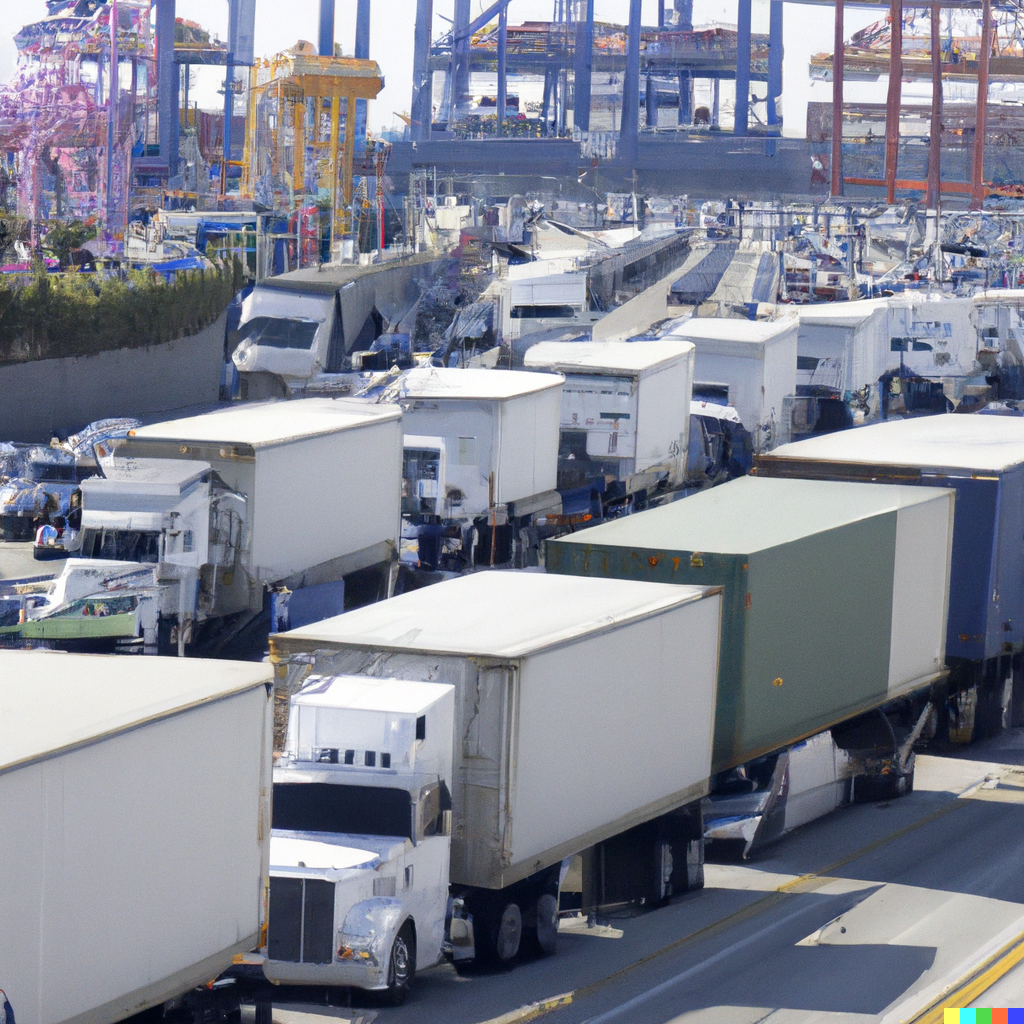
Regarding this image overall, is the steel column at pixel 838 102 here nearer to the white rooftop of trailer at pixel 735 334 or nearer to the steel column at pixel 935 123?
the steel column at pixel 935 123

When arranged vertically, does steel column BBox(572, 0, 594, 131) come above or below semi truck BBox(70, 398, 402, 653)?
above

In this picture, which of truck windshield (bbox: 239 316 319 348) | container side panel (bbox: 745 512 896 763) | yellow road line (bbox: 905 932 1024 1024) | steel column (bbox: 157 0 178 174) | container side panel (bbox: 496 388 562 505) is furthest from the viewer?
steel column (bbox: 157 0 178 174)

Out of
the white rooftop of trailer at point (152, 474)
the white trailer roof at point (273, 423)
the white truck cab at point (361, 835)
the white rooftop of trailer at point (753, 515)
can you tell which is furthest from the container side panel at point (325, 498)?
the white truck cab at point (361, 835)

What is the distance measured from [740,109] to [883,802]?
359ft

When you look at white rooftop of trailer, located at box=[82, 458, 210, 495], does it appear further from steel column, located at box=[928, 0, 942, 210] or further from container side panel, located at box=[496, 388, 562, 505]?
steel column, located at box=[928, 0, 942, 210]

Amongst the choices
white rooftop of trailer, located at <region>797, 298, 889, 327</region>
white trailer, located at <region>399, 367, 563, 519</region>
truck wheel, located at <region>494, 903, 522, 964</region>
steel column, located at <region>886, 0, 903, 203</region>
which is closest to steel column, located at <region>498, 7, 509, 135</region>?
steel column, located at <region>886, 0, 903, 203</region>

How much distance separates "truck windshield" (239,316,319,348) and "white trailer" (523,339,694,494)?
26.2ft

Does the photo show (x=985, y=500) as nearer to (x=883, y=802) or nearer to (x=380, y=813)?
(x=883, y=802)

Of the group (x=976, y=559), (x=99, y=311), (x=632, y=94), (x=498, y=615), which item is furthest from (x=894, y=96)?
(x=498, y=615)

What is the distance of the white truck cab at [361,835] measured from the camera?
9.98 metres

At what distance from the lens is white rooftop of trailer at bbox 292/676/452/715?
1047 cm

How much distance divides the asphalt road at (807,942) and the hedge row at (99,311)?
63.7 ft

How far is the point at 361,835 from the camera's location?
1041 centimetres

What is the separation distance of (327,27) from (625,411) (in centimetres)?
7570
